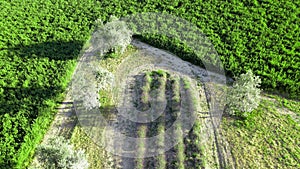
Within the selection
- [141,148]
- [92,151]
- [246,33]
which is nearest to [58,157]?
[92,151]

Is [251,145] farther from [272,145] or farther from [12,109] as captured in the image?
[12,109]

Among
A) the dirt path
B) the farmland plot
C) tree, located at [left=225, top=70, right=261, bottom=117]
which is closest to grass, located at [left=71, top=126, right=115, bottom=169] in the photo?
the dirt path

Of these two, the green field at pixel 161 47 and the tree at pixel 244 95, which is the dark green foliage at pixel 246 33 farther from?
the tree at pixel 244 95

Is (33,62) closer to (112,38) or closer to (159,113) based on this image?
(112,38)

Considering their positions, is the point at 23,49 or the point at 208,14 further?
the point at 208,14

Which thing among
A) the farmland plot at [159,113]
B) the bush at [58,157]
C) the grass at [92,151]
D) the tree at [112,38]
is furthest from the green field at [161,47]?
the bush at [58,157]

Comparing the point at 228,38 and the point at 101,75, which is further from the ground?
the point at 228,38

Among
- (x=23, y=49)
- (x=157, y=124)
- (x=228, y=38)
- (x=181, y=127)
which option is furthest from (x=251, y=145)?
(x=23, y=49)
